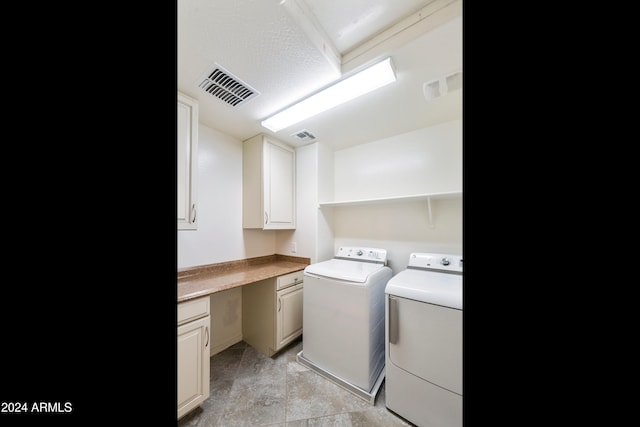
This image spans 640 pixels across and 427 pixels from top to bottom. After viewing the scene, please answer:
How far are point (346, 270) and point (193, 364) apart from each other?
1179 mm

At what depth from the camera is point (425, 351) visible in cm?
120

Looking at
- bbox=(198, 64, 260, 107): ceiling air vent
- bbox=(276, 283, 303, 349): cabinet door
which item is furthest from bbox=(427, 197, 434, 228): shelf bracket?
bbox=(198, 64, 260, 107): ceiling air vent

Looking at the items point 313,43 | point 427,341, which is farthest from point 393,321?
point 313,43

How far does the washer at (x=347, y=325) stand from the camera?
1.47 m

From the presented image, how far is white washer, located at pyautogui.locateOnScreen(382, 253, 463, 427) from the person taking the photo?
3.70 ft

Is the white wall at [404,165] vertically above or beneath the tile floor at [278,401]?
above

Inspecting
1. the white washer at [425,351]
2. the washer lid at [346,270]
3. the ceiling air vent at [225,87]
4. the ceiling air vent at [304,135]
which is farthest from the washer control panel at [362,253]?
the ceiling air vent at [225,87]

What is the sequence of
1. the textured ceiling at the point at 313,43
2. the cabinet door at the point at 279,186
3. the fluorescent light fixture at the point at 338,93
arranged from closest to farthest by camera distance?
1. the textured ceiling at the point at 313,43
2. the fluorescent light fixture at the point at 338,93
3. the cabinet door at the point at 279,186

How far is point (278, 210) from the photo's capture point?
217 cm

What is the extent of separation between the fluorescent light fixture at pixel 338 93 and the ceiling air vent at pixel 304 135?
20cm

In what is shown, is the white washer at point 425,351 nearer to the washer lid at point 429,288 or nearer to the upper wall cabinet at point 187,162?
the washer lid at point 429,288
